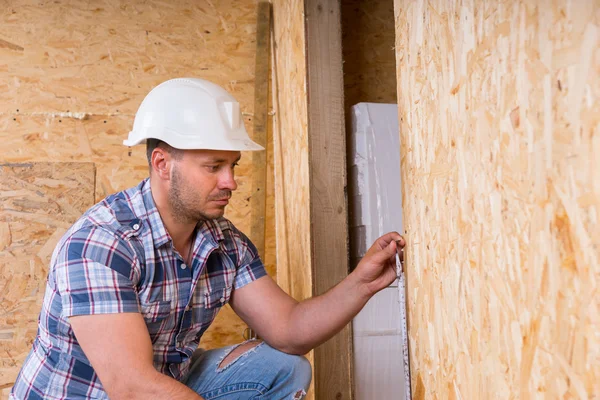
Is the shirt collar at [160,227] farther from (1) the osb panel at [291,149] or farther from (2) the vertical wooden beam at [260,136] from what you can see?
(2) the vertical wooden beam at [260,136]

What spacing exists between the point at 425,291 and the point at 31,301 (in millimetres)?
2306

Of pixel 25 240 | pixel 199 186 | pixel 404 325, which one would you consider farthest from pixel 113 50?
pixel 404 325

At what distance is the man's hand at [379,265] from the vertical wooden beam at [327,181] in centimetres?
68

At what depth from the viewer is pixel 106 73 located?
333cm

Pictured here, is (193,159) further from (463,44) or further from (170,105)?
(463,44)

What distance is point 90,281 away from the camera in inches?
68.6

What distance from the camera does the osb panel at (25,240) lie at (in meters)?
3.11

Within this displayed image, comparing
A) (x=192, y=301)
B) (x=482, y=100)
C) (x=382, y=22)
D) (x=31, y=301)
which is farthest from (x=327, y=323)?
(x=382, y=22)

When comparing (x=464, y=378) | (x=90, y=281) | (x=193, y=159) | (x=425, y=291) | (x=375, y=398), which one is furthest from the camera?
(x=375, y=398)

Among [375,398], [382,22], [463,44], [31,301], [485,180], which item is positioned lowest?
[375,398]

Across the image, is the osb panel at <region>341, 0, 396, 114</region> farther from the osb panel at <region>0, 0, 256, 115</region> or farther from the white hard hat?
the white hard hat

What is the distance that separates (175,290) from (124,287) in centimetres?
23

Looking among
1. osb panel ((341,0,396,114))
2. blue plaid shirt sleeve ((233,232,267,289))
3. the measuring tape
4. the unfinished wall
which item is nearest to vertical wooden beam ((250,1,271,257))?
the unfinished wall

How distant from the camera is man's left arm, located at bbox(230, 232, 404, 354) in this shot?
182cm
